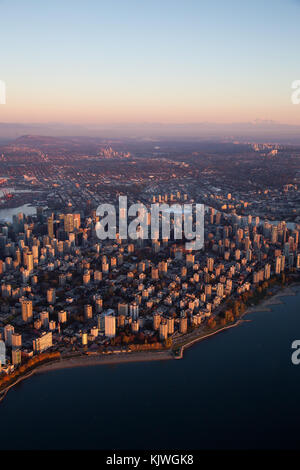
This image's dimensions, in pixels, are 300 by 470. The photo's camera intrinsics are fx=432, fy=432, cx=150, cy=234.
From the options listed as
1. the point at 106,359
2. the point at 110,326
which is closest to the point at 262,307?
the point at 110,326

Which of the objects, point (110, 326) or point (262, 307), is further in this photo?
point (262, 307)

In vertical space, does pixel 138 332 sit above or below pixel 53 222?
below

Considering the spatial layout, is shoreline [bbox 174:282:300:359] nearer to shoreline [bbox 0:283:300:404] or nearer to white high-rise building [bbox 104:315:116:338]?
shoreline [bbox 0:283:300:404]

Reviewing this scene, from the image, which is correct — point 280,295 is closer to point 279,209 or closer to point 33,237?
point 33,237

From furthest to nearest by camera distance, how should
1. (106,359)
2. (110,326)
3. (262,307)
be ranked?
(262,307) < (110,326) < (106,359)

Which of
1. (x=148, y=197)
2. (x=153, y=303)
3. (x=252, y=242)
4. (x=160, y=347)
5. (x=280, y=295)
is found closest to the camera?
(x=160, y=347)

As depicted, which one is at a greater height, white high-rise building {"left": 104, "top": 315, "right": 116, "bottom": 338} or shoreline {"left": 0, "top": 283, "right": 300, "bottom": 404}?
white high-rise building {"left": 104, "top": 315, "right": 116, "bottom": 338}

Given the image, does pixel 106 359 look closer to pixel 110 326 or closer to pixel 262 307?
pixel 110 326

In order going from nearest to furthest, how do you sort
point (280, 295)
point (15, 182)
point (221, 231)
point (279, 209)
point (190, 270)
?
point (280, 295)
point (190, 270)
point (221, 231)
point (279, 209)
point (15, 182)

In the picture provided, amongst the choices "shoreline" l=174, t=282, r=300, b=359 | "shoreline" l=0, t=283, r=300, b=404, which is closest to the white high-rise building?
"shoreline" l=0, t=283, r=300, b=404

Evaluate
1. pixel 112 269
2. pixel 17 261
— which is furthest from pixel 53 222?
pixel 112 269

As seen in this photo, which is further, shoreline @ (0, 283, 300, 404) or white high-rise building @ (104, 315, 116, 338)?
white high-rise building @ (104, 315, 116, 338)
